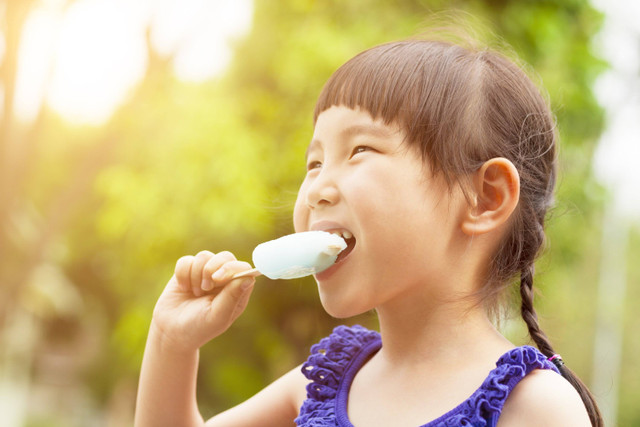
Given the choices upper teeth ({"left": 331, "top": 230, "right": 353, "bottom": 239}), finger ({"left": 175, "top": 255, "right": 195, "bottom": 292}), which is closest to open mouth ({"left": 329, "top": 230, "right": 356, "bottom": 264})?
upper teeth ({"left": 331, "top": 230, "right": 353, "bottom": 239})

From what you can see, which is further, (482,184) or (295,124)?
(295,124)

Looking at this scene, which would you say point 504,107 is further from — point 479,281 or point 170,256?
point 170,256

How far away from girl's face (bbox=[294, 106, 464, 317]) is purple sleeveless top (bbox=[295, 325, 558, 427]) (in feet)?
0.66

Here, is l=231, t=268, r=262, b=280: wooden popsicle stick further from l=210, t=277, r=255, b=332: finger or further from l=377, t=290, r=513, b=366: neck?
l=377, t=290, r=513, b=366: neck

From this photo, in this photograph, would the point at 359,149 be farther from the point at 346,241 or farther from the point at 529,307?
the point at 529,307

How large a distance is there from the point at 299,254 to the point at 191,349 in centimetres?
38

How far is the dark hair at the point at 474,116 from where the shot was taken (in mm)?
1329

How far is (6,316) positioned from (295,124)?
2.83m

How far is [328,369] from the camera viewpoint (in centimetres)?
148

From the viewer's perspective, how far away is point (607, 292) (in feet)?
51.0

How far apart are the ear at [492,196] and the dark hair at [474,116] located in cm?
3

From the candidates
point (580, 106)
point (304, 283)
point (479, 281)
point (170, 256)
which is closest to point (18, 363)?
point (170, 256)

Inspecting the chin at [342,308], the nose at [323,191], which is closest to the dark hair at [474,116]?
the nose at [323,191]

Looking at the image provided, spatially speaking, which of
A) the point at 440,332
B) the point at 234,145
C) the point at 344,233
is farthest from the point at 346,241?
the point at 234,145
